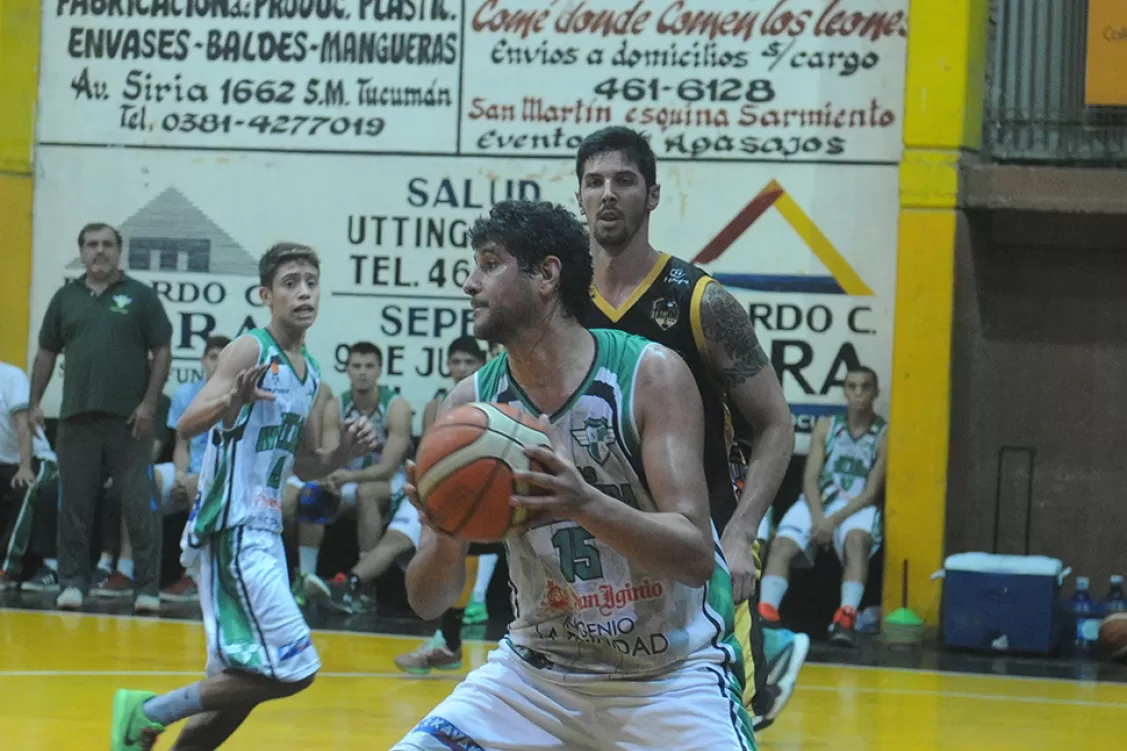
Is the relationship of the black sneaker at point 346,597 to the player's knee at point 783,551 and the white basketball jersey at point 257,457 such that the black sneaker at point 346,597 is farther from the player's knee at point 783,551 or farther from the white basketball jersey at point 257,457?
the white basketball jersey at point 257,457

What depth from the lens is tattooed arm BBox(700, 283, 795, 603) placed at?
4.61 meters

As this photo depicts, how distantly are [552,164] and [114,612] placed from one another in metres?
4.20

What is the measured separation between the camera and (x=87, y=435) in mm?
10609

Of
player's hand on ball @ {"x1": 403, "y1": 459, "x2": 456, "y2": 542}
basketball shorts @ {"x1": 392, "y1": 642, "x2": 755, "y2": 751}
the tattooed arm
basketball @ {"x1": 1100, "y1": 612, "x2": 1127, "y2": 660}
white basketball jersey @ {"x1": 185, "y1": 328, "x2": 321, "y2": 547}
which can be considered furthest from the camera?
basketball @ {"x1": 1100, "y1": 612, "x2": 1127, "y2": 660}

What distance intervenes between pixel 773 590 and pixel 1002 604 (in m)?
1.35

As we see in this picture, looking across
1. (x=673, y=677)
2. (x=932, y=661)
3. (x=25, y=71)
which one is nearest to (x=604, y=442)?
(x=673, y=677)

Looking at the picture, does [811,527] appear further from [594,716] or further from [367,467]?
[594,716]

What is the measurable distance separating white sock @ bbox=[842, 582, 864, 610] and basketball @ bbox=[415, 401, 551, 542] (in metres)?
7.21

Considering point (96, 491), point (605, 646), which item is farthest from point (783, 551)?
point (605, 646)

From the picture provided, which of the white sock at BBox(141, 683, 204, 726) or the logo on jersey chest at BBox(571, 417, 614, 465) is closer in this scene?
the logo on jersey chest at BBox(571, 417, 614, 465)

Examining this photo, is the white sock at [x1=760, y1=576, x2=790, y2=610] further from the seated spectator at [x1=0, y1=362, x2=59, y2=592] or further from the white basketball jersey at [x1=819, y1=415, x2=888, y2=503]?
the seated spectator at [x1=0, y1=362, x2=59, y2=592]

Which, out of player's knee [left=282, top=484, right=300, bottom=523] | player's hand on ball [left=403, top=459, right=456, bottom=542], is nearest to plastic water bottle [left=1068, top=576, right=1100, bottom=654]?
player's knee [left=282, top=484, right=300, bottom=523]

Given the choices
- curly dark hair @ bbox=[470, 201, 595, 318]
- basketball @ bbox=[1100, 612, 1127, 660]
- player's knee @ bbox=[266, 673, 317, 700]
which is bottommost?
basketball @ bbox=[1100, 612, 1127, 660]

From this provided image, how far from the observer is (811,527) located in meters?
10.6
